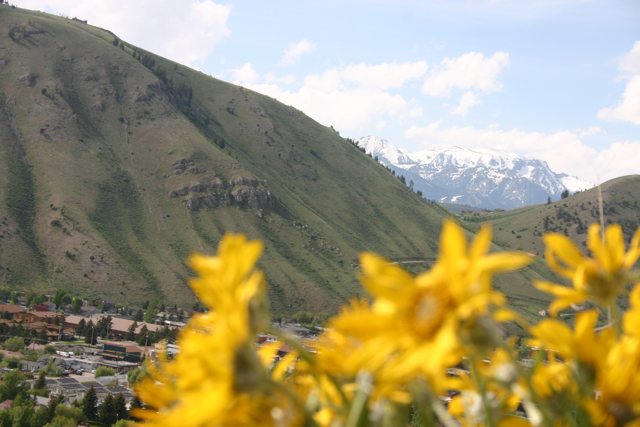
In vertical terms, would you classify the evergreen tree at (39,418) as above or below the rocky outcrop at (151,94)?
below

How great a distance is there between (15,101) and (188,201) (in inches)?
2128

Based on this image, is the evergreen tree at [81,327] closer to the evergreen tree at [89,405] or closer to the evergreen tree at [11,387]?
the evergreen tree at [11,387]

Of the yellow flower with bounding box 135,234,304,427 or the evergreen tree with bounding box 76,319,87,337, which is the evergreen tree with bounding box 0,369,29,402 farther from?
the yellow flower with bounding box 135,234,304,427

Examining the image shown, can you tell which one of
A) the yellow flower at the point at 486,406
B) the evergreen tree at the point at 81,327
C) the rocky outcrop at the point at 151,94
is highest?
the rocky outcrop at the point at 151,94

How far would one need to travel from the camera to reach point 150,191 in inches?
5002

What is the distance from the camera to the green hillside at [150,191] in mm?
102000

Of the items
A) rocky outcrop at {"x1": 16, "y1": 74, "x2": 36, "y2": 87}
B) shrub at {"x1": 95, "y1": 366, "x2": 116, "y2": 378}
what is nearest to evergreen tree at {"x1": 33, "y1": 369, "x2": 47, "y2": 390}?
shrub at {"x1": 95, "y1": 366, "x2": 116, "y2": 378}

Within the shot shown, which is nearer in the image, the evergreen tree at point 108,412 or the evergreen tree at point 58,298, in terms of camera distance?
the evergreen tree at point 108,412

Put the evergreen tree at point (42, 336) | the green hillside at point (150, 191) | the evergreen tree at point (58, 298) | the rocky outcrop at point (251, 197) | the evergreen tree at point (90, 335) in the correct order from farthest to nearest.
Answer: the rocky outcrop at point (251, 197) < the green hillside at point (150, 191) < the evergreen tree at point (58, 298) < the evergreen tree at point (90, 335) < the evergreen tree at point (42, 336)

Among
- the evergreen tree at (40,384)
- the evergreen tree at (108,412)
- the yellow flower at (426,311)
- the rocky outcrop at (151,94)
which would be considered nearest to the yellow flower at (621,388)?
the yellow flower at (426,311)

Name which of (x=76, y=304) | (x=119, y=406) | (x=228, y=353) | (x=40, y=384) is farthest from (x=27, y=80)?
(x=228, y=353)

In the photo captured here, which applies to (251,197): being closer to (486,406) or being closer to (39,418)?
(39,418)

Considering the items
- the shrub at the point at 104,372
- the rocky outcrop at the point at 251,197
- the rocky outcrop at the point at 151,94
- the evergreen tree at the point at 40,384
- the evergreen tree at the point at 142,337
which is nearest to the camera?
the evergreen tree at the point at 40,384

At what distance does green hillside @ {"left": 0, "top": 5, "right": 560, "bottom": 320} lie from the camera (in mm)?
102000
